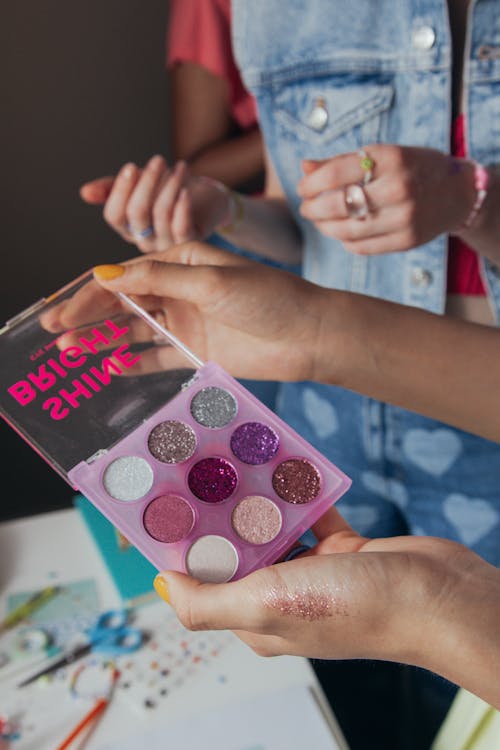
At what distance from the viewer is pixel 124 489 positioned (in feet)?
1.76

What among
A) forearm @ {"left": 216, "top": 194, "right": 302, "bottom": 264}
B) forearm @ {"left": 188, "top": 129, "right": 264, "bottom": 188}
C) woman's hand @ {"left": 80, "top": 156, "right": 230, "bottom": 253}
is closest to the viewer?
woman's hand @ {"left": 80, "top": 156, "right": 230, "bottom": 253}

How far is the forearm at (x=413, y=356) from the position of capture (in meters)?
0.62

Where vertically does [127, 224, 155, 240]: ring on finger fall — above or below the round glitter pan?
above

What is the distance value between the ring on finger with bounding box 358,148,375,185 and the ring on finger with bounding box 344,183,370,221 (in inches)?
0.4

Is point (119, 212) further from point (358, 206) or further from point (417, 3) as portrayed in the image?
point (417, 3)

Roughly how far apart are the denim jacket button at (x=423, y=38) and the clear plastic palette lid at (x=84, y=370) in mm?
388

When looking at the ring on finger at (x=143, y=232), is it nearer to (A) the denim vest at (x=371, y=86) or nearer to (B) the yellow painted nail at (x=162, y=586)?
(A) the denim vest at (x=371, y=86)

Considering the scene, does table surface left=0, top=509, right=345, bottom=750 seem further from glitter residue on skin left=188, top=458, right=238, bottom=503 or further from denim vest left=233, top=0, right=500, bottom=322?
denim vest left=233, top=0, right=500, bottom=322

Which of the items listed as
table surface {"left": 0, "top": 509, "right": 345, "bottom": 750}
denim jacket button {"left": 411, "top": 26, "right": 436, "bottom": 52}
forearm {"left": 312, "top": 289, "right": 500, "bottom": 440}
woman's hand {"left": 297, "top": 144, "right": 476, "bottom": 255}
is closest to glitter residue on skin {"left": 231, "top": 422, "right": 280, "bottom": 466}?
forearm {"left": 312, "top": 289, "right": 500, "bottom": 440}

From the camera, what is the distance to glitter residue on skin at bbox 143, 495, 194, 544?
51cm

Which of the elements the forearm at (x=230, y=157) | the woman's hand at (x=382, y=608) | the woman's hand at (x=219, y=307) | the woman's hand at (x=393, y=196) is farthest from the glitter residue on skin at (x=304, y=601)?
the forearm at (x=230, y=157)

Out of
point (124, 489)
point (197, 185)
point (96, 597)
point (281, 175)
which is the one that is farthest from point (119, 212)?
point (96, 597)

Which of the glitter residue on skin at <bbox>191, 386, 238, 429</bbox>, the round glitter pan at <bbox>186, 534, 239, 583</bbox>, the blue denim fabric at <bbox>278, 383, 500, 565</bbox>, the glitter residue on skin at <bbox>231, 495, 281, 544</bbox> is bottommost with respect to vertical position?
the blue denim fabric at <bbox>278, 383, 500, 565</bbox>

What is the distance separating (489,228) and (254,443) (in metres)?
0.34
